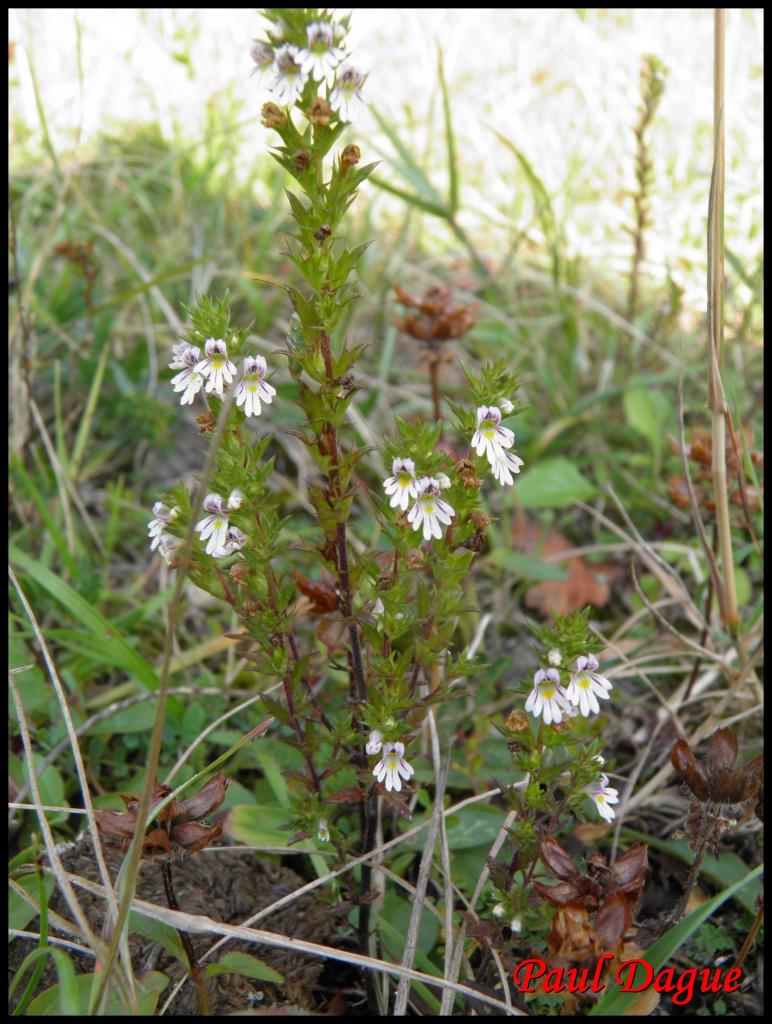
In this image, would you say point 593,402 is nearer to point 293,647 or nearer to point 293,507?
point 293,507

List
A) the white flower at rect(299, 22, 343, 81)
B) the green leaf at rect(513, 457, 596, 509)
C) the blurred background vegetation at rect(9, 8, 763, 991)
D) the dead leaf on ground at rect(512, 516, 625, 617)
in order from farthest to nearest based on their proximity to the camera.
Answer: the green leaf at rect(513, 457, 596, 509) → the dead leaf on ground at rect(512, 516, 625, 617) → the blurred background vegetation at rect(9, 8, 763, 991) → the white flower at rect(299, 22, 343, 81)

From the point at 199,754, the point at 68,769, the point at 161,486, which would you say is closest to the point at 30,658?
the point at 68,769

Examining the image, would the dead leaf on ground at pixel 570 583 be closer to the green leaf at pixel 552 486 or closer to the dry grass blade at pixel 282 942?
the green leaf at pixel 552 486

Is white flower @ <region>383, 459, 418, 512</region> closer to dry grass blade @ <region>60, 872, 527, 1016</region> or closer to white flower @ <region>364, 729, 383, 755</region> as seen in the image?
white flower @ <region>364, 729, 383, 755</region>

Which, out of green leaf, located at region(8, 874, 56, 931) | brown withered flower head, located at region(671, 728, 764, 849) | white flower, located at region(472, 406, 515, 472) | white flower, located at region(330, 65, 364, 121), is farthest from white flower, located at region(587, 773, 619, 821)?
white flower, located at region(330, 65, 364, 121)

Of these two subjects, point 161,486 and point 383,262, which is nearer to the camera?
point 161,486

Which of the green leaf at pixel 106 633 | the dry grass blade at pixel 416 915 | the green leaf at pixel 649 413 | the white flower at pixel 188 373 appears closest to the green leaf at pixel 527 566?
the green leaf at pixel 649 413
